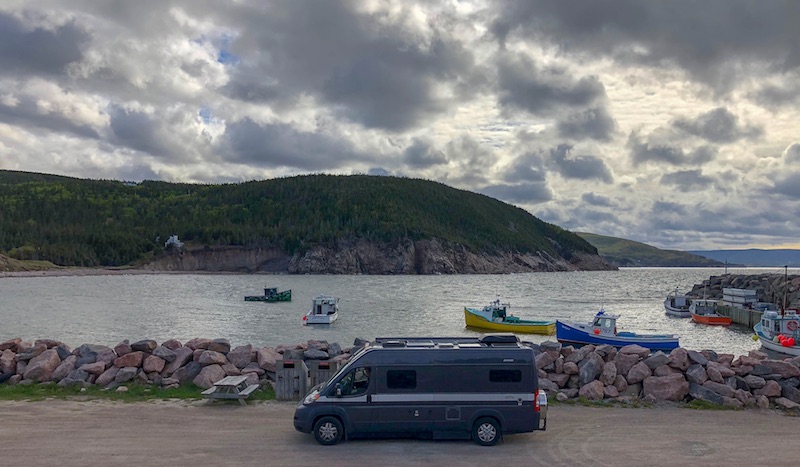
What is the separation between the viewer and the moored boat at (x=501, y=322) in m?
67.5

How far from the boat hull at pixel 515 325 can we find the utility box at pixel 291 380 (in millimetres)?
50416

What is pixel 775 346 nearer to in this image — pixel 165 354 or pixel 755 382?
pixel 755 382

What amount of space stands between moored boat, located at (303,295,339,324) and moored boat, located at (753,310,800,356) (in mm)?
43825

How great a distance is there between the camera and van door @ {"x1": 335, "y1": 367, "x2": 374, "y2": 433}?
15.2 meters

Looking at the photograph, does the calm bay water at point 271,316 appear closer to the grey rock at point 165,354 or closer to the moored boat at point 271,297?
the moored boat at point 271,297

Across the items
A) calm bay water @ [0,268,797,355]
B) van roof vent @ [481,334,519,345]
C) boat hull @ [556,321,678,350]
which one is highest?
van roof vent @ [481,334,519,345]

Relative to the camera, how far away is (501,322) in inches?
2776

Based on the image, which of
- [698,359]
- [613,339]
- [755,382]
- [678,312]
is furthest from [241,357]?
[678,312]

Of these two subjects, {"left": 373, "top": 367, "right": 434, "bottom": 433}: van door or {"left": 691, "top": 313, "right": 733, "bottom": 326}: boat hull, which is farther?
{"left": 691, "top": 313, "right": 733, "bottom": 326}: boat hull

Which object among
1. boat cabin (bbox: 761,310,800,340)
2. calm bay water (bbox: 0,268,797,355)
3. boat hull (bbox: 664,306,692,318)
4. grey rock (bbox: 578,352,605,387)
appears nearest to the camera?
grey rock (bbox: 578,352,605,387)

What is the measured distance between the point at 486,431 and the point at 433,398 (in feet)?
4.78

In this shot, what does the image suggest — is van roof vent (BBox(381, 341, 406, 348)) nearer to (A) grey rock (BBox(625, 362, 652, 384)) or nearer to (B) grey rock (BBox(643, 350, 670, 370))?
(A) grey rock (BBox(625, 362, 652, 384))

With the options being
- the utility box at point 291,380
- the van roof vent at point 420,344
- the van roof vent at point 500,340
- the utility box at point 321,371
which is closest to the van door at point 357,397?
the van roof vent at point 420,344

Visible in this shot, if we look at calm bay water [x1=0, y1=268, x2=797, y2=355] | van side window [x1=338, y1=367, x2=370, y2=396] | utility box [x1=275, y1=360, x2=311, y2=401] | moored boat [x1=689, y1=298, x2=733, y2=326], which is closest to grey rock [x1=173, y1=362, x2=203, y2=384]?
utility box [x1=275, y1=360, x2=311, y2=401]
